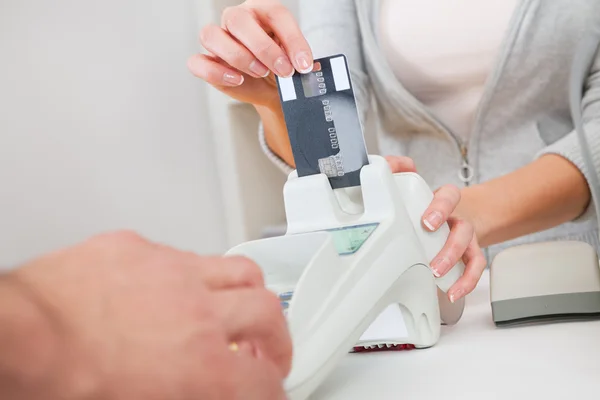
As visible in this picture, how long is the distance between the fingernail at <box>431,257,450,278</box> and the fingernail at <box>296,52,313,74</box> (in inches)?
7.6

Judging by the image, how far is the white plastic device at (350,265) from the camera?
42 cm

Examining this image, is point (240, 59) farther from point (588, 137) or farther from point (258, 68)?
point (588, 137)

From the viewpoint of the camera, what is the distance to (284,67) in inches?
21.4

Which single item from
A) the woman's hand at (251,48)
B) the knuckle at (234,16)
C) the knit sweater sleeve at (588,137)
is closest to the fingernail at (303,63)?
the woman's hand at (251,48)

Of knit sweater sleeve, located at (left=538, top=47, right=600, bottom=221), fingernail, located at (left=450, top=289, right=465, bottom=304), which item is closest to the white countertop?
fingernail, located at (left=450, top=289, right=465, bottom=304)

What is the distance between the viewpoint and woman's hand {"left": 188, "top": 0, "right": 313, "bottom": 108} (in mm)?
554

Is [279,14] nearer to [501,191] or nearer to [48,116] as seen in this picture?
[501,191]

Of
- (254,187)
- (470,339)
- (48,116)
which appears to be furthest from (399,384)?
(254,187)

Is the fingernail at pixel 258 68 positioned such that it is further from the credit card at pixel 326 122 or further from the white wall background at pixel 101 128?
the white wall background at pixel 101 128

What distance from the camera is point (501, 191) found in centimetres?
93

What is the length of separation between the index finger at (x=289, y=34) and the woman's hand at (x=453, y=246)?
16cm

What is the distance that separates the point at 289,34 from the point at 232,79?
0.29 ft

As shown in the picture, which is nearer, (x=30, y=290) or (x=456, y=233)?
(x=30, y=290)

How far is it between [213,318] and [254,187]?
1.39 meters
